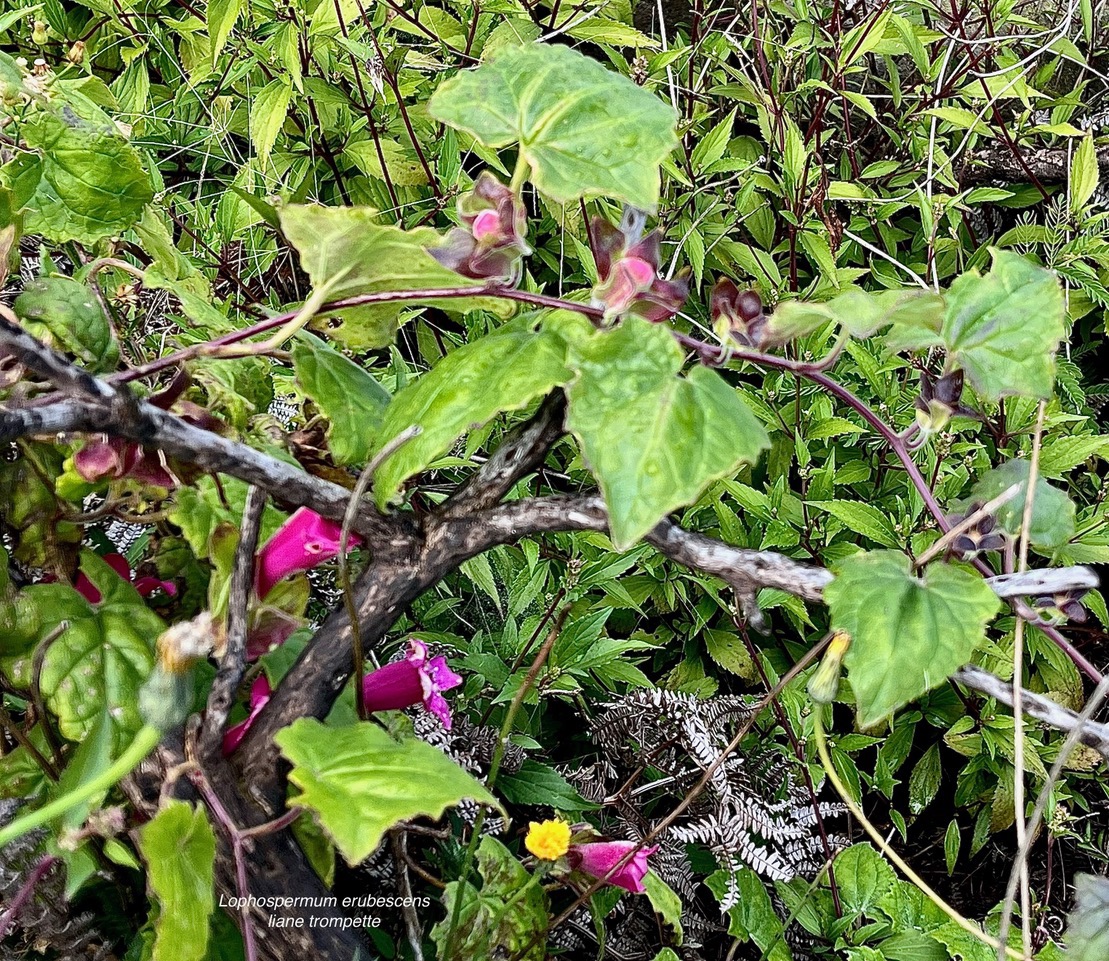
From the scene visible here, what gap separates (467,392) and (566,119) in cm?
17

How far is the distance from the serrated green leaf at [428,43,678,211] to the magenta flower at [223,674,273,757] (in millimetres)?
381

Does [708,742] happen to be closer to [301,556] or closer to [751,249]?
[301,556]

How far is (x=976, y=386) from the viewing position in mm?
547

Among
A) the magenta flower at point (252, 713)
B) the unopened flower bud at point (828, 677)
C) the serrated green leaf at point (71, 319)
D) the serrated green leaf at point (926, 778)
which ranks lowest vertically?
the serrated green leaf at point (926, 778)

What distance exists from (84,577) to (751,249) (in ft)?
3.28

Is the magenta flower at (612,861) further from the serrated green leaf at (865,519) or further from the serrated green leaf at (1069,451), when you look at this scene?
the serrated green leaf at (1069,451)

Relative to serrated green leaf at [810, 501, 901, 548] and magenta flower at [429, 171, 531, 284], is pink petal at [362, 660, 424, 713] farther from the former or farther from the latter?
serrated green leaf at [810, 501, 901, 548]

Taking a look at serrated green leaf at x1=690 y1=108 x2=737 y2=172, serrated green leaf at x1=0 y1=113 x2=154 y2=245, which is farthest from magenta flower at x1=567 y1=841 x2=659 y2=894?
serrated green leaf at x1=690 y1=108 x2=737 y2=172

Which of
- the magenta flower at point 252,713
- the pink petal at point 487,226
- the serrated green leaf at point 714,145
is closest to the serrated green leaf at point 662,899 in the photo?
the magenta flower at point 252,713

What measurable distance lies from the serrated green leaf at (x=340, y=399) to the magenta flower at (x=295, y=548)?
0.17 ft

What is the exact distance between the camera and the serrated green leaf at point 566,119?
1.67ft

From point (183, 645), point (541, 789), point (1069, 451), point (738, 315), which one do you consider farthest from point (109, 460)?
point (1069, 451)

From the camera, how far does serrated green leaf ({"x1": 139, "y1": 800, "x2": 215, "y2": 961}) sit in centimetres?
49

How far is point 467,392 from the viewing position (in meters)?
0.51
